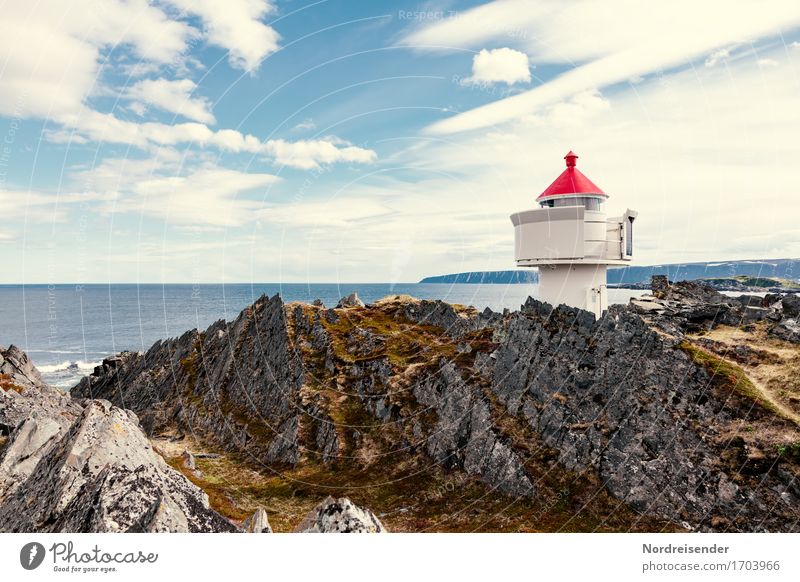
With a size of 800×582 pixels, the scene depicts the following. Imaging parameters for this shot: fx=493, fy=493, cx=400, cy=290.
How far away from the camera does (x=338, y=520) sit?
1108 centimetres

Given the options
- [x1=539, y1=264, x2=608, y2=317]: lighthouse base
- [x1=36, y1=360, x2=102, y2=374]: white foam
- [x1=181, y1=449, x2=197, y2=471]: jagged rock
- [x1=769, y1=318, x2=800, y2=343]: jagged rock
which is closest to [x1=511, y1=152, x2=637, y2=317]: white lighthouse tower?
[x1=539, y1=264, x2=608, y2=317]: lighthouse base

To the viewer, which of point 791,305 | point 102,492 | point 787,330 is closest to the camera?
point 102,492

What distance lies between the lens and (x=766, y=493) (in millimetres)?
20938

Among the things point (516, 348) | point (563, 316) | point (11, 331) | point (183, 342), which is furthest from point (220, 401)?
point (11, 331)

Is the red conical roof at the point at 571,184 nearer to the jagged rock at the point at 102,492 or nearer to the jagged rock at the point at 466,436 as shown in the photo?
the jagged rock at the point at 466,436

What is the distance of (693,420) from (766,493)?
164 inches

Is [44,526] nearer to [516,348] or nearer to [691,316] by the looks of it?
[516,348]

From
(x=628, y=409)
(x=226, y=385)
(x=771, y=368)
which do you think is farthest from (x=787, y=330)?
(x=226, y=385)

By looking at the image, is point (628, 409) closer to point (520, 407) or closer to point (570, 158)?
point (520, 407)

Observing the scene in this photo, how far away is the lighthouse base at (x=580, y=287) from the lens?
1345 inches

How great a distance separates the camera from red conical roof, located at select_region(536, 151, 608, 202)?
111 ft

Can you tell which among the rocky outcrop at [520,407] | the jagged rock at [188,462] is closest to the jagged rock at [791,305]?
the rocky outcrop at [520,407]

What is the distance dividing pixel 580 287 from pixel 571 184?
23.4ft
